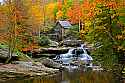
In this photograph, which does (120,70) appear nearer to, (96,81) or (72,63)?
(96,81)


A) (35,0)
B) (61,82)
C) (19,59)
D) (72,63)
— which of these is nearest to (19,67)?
(19,59)

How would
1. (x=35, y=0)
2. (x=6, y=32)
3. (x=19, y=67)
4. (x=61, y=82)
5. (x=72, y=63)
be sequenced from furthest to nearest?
(x=35, y=0)
(x=72, y=63)
(x=6, y=32)
(x=19, y=67)
(x=61, y=82)

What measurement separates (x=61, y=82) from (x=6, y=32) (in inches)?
435

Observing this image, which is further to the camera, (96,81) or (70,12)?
(70,12)

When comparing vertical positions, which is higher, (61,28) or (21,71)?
(21,71)

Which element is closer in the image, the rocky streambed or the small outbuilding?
the rocky streambed

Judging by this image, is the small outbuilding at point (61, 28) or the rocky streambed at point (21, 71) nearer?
the rocky streambed at point (21, 71)

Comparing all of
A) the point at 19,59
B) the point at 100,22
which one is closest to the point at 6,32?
the point at 19,59

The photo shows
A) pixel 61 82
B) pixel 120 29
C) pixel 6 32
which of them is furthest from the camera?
pixel 6 32

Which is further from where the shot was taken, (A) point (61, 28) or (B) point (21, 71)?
(A) point (61, 28)

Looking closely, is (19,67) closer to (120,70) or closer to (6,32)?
(6,32)

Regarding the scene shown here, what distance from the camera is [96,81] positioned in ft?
86.5

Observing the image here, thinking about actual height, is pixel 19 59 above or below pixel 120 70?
below

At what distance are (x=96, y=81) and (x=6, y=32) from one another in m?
12.6
